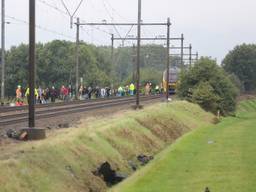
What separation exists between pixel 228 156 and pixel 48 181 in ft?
38.6

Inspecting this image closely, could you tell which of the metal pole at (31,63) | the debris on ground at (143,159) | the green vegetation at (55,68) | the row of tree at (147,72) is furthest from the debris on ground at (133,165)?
the green vegetation at (55,68)

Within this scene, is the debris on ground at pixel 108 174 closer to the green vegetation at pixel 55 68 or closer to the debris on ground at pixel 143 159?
the debris on ground at pixel 143 159

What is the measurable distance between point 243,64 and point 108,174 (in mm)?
141980

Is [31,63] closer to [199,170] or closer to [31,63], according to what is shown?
[31,63]

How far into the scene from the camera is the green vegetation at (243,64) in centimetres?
15700

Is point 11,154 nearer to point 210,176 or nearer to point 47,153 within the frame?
point 47,153

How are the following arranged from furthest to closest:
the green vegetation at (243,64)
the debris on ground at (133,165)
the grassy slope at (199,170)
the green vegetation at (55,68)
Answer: the green vegetation at (243,64), the green vegetation at (55,68), the debris on ground at (133,165), the grassy slope at (199,170)

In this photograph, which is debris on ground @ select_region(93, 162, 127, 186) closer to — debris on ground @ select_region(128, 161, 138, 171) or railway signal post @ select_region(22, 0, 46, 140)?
debris on ground @ select_region(128, 161, 138, 171)

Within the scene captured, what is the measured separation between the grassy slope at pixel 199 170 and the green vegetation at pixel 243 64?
127 m

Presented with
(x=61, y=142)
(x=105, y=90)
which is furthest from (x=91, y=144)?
(x=105, y=90)

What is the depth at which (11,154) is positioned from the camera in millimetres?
16016

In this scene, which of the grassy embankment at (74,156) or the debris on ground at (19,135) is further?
the debris on ground at (19,135)

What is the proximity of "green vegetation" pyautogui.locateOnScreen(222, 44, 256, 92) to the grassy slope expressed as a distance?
127 metres

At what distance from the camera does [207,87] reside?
63656mm
